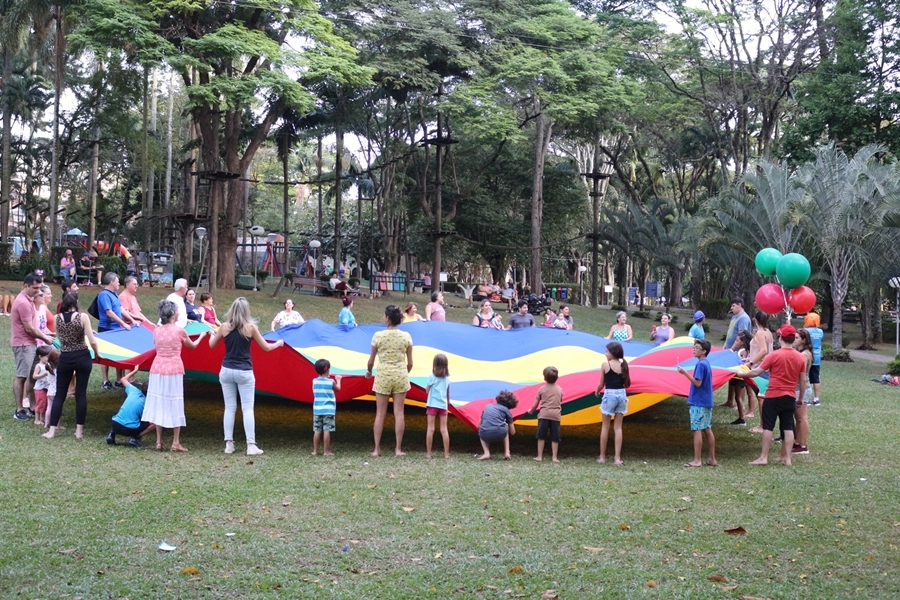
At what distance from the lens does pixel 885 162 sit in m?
27.0

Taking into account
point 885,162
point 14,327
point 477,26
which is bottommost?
point 14,327

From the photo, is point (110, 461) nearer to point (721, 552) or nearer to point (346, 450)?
point (346, 450)

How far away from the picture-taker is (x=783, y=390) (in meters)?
8.34

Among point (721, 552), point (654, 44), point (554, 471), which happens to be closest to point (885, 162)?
point (654, 44)

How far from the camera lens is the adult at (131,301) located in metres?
10.4

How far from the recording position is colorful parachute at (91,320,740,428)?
29.2ft

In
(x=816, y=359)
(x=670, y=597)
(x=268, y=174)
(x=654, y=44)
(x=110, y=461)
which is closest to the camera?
(x=670, y=597)

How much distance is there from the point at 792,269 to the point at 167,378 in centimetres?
1051

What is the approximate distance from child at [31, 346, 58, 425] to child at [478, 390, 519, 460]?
15.1ft

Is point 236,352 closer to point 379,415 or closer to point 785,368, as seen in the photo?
point 379,415

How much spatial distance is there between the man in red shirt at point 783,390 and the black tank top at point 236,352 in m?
4.84

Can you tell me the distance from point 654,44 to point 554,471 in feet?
81.5

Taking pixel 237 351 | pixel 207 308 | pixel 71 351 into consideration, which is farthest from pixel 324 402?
pixel 207 308

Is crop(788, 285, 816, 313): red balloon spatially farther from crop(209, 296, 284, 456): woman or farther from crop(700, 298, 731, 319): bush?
crop(700, 298, 731, 319): bush
